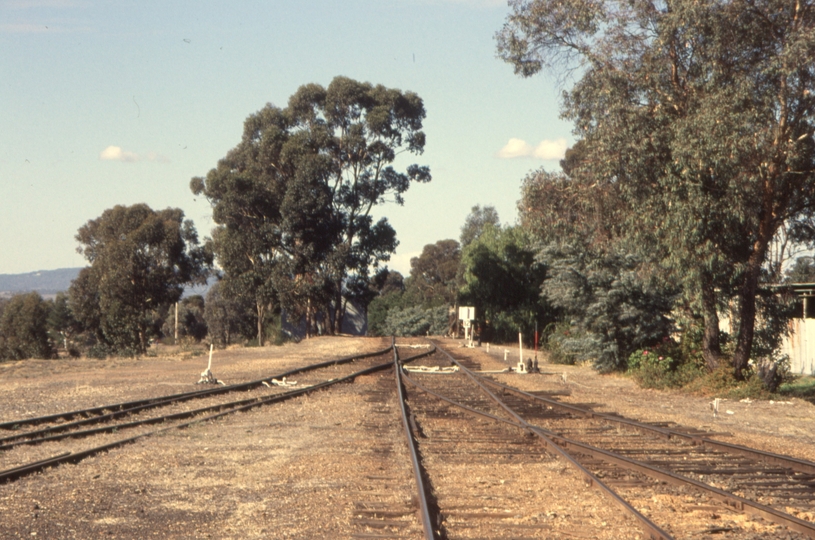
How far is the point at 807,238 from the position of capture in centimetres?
1930

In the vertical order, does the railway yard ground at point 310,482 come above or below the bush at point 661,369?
below

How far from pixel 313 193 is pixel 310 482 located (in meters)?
43.0

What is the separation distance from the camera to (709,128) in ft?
55.5

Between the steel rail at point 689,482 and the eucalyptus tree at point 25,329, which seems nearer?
the steel rail at point 689,482

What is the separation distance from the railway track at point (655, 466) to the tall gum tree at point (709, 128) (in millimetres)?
5567

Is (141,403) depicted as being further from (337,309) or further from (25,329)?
(25,329)

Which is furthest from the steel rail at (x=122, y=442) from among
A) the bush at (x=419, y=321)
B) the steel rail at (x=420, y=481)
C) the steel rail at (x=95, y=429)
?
the bush at (x=419, y=321)

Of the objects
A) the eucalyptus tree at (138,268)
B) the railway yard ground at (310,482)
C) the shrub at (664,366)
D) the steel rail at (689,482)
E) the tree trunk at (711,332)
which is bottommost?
the railway yard ground at (310,482)

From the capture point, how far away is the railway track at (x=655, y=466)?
741cm

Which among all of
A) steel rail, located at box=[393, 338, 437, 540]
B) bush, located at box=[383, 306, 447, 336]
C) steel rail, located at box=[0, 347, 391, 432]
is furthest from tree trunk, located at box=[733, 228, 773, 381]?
bush, located at box=[383, 306, 447, 336]

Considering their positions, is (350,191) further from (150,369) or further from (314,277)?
(150,369)

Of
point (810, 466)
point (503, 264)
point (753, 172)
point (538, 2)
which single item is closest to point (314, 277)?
point (503, 264)

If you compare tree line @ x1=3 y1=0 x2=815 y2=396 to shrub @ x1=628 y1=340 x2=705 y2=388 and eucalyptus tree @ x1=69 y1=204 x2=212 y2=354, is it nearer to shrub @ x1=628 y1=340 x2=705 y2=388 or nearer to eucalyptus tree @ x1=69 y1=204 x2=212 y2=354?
shrub @ x1=628 y1=340 x2=705 y2=388

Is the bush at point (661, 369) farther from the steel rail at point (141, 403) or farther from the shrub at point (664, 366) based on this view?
the steel rail at point (141, 403)
